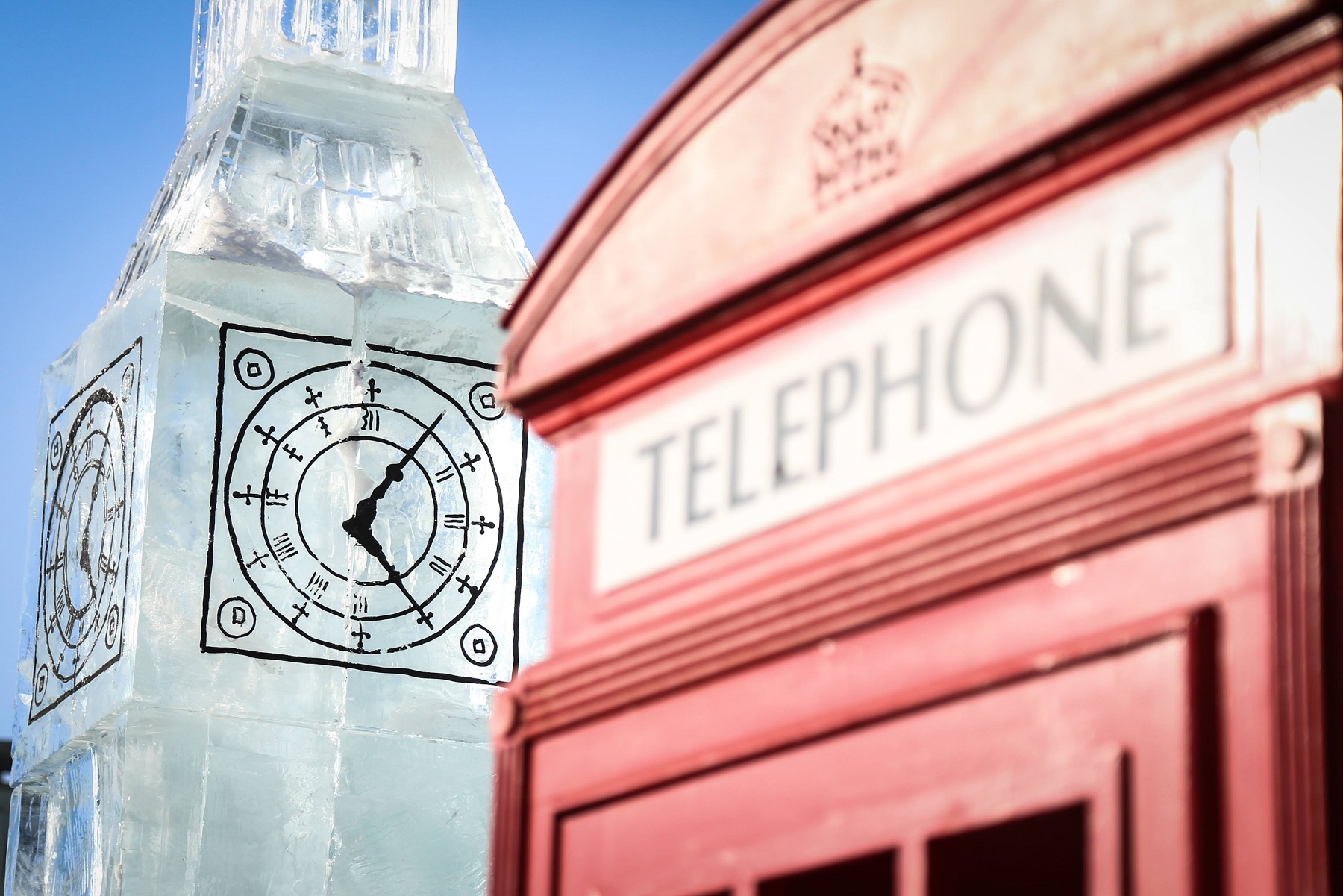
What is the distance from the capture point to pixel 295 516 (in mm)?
6672

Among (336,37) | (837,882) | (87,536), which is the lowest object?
(837,882)


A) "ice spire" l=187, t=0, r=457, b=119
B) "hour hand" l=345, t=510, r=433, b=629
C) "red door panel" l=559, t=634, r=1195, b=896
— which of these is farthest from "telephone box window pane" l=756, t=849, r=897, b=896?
"ice spire" l=187, t=0, r=457, b=119

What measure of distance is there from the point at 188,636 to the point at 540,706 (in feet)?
16.2

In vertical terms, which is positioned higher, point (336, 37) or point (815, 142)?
point (336, 37)

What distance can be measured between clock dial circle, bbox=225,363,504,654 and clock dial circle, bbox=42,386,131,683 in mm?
404

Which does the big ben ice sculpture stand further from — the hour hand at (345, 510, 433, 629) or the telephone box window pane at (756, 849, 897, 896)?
the telephone box window pane at (756, 849, 897, 896)

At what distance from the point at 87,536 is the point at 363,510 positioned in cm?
94

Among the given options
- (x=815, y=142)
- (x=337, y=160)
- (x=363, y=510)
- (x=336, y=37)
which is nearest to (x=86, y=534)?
(x=363, y=510)

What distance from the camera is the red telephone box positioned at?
121 centimetres

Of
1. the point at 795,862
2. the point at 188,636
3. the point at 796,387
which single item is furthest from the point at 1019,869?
the point at 188,636

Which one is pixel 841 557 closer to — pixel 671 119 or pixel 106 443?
pixel 671 119

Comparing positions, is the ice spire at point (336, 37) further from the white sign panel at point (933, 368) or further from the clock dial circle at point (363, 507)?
the white sign panel at point (933, 368)

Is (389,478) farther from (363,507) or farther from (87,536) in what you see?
(87,536)

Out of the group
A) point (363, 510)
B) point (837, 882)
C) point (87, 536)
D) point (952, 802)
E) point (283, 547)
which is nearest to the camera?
point (952, 802)
